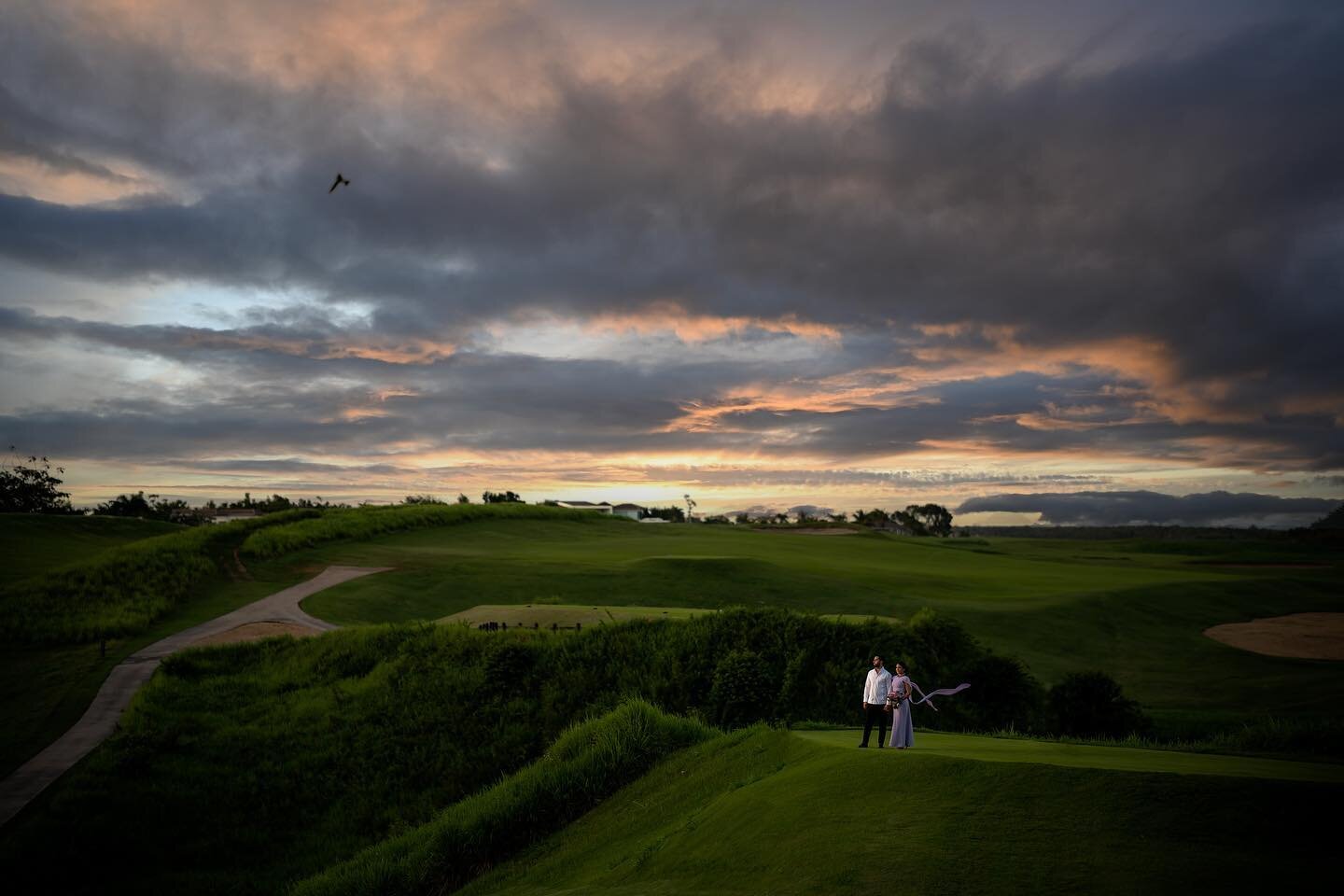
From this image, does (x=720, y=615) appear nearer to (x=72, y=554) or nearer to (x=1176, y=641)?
(x=1176, y=641)

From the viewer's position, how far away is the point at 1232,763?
10.9 metres

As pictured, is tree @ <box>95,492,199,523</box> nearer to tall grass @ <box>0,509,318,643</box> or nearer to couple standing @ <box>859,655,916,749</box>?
tall grass @ <box>0,509,318,643</box>

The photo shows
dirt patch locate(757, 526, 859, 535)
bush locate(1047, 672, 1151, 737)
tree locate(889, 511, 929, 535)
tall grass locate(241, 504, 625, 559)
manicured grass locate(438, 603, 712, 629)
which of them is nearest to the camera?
bush locate(1047, 672, 1151, 737)

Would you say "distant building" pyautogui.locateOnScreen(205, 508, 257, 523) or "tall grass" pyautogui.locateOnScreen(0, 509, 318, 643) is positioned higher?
"distant building" pyautogui.locateOnScreen(205, 508, 257, 523)

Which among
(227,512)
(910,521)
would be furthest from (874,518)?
(227,512)

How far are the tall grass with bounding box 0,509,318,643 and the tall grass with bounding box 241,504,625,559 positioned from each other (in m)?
2.79

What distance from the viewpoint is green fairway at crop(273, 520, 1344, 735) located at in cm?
3269

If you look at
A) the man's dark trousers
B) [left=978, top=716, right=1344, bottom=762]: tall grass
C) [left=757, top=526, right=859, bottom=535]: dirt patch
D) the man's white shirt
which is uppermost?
[left=757, top=526, right=859, bottom=535]: dirt patch

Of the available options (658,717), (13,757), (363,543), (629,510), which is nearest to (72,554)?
Result: (363,543)

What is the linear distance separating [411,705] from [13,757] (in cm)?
1050

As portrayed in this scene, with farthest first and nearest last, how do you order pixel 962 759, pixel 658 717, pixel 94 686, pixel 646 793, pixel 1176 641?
1. pixel 1176 641
2. pixel 94 686
3. pixel 658 717
4. pixel 646 793
5. pixel 962 759

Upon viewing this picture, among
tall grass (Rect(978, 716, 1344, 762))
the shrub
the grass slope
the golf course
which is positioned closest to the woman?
the golf course

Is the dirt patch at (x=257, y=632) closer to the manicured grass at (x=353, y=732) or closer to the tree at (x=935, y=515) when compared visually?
the manicured grass at (x=353, y=732)

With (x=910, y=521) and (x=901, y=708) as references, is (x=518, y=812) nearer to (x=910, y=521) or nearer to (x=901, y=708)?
(x=901, y=708)
